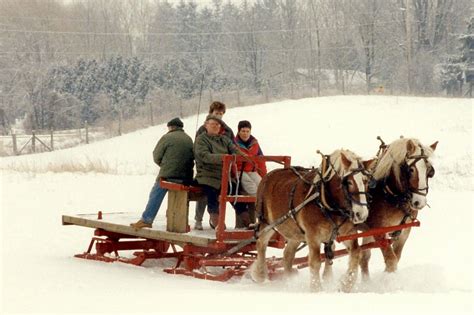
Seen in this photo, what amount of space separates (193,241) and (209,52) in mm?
62398

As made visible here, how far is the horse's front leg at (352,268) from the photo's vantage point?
340 inches

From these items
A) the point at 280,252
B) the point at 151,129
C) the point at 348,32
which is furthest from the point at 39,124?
the point at 280,252

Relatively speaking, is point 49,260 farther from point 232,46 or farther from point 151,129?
point 232,46

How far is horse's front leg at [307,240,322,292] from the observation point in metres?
8.74

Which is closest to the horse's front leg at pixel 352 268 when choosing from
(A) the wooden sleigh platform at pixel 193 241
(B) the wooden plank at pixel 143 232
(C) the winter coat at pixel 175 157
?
(A) the wooden sleigh platform at pixel 193 241

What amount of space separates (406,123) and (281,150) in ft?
19.2

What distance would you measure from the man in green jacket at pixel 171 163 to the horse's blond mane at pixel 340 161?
263 cm

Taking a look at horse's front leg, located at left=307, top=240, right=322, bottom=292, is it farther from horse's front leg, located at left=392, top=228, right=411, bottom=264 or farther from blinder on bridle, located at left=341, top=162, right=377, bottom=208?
horse's front leg, located at left=392, top=228, right=411, bottom=264

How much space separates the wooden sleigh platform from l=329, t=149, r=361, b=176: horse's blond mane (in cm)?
80

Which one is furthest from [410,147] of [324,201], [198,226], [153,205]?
[153,205]

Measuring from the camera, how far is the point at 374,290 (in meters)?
8.92

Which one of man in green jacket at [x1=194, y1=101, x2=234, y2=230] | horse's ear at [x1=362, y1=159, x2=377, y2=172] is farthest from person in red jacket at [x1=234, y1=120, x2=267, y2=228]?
horse's ear at [x1=362, y1=159, x2=377, y2=172]

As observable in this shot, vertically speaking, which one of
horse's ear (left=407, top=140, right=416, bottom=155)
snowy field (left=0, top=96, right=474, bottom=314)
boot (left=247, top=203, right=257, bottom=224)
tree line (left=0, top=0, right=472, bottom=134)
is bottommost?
snowy field (left=0, top=96, right=474, bottom=314)

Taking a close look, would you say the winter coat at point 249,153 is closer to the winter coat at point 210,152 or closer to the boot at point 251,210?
the winter coat at point 210,152
